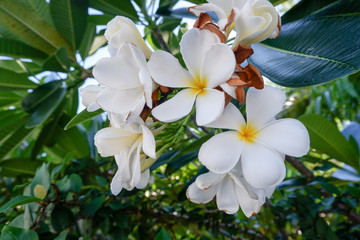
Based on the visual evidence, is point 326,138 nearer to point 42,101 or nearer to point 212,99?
point 212,99

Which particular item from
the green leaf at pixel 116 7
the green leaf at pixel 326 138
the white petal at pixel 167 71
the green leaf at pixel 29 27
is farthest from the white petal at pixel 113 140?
the green leaf at pixel 29 27

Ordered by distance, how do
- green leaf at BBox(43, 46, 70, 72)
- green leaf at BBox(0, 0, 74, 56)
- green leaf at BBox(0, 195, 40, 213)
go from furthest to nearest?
green leaf at BBox(0, 0, 74, 56) → green leaf at BBox(43, 46, 70, 72) → green leaf at BBox(0, 195, 40, 213)

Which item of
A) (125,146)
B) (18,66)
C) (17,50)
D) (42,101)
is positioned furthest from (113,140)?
(18,66)

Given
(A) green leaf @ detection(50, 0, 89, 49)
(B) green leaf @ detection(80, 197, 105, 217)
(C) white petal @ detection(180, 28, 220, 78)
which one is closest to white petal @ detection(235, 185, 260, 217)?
(C) white petal @ detection(180, 28, 220, 78)

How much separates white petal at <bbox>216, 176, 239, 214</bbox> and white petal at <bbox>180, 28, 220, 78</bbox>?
0.66 ft

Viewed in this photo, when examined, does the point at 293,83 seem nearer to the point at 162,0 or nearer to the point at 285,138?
the point at 285,138

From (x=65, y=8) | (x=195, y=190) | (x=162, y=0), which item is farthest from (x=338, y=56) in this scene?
(x=65, y=8)

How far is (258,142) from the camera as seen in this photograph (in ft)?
1.46

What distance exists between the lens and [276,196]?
1.32 metres

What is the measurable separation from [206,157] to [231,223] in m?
0.83

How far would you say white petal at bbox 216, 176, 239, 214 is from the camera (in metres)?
0.53

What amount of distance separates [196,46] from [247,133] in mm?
150

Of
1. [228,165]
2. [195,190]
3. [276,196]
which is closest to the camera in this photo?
[228,165]

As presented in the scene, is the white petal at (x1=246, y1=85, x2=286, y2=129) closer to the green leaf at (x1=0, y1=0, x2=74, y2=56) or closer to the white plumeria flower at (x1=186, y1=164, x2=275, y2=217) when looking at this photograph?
the white plumeria flower at (x1=186, y1=164, x2=275, y2=217)
